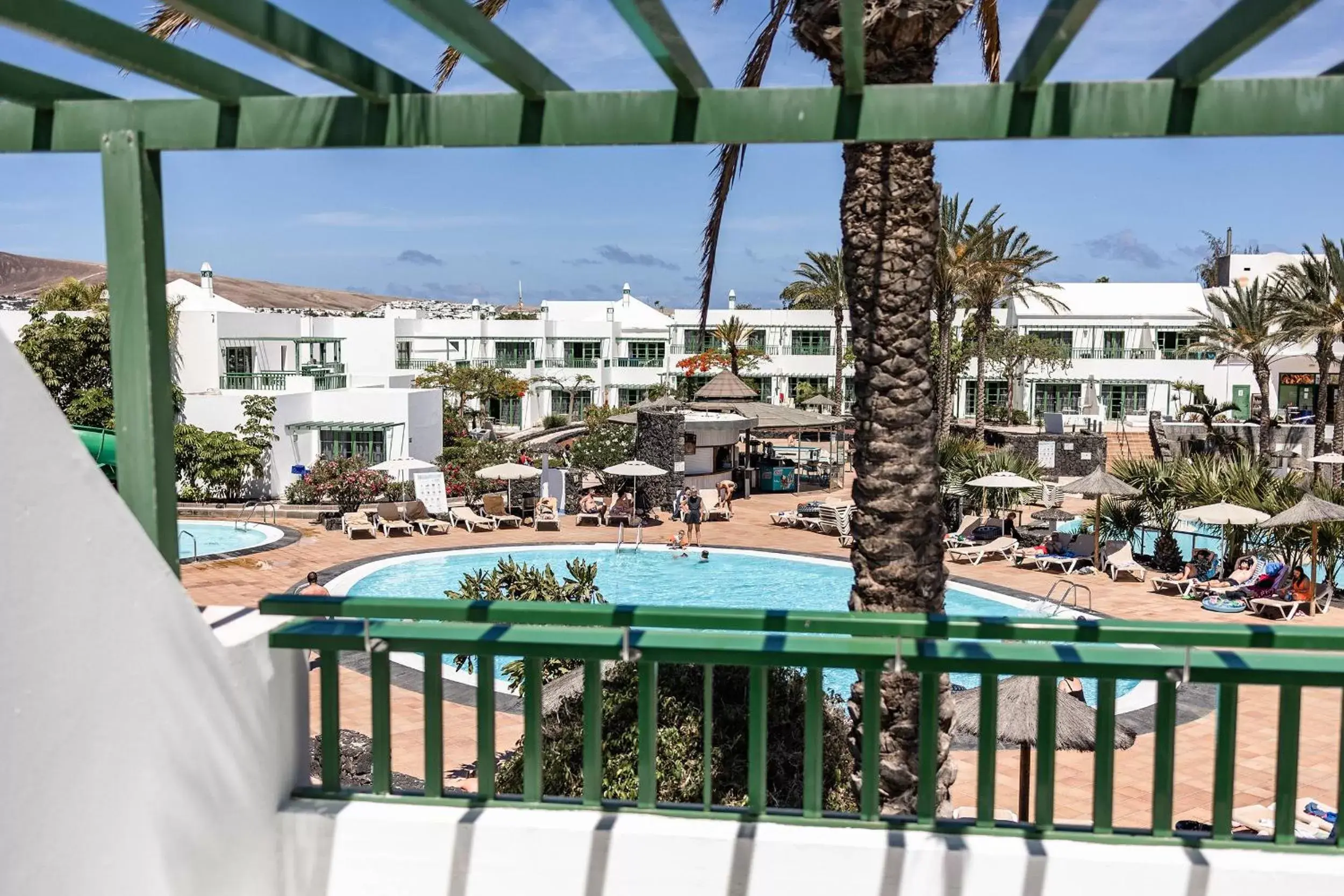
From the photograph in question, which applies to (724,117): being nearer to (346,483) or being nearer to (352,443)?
(346,483)

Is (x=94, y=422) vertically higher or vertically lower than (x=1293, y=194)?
lower

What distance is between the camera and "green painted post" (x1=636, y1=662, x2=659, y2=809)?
327 centimetres

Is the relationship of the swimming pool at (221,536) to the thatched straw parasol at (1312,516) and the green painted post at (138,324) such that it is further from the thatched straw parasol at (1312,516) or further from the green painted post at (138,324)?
the green painted post at (138,324)

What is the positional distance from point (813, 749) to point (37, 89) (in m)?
2.98

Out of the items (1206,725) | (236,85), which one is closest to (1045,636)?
(236,85)

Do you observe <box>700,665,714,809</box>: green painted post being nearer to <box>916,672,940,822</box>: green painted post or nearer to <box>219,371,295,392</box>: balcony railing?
<box>916,672,940,822</box>: green painted post

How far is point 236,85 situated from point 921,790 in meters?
2.82

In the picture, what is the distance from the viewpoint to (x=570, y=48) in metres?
4.06

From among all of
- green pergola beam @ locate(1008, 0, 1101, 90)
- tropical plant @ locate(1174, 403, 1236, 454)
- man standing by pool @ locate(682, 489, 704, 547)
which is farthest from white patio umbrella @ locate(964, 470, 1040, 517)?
green pergola beam @ locate(1008, 0, 1101, 90)

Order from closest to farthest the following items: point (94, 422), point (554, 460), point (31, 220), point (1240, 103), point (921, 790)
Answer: point (1240, 103) < point (921, 790) < point (94, 422) < point (554, 460) < point (31, 220)

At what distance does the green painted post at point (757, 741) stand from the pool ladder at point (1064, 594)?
474 inches

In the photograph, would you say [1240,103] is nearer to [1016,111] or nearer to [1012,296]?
[1016,111]

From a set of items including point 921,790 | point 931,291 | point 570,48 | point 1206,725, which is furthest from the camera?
point 1206,725

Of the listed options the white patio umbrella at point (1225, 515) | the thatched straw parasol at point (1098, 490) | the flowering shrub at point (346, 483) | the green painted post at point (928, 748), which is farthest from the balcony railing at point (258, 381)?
the green painted post at point (928, 748)
